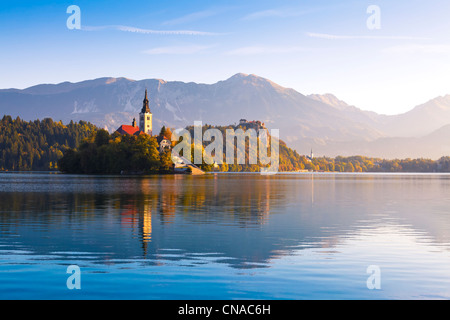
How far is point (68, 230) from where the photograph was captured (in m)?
32.2

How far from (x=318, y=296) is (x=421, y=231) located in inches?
819

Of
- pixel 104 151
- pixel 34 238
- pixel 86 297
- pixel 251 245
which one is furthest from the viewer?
pixel 104 151

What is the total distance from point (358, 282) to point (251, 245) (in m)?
→ 9.11

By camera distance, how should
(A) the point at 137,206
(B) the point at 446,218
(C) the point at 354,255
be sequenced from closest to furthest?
(C) the point at 354,255
(B) the point at 446,218
(A) the point at 137,206

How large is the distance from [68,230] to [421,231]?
24380mm

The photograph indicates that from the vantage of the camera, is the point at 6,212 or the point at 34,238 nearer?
the point at 34,238

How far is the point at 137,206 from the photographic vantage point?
50.5 m

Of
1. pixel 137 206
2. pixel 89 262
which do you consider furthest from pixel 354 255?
pixel 137 206

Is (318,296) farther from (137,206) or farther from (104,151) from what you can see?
(104,151)

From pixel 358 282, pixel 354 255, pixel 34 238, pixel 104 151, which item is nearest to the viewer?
pixel 358 282
